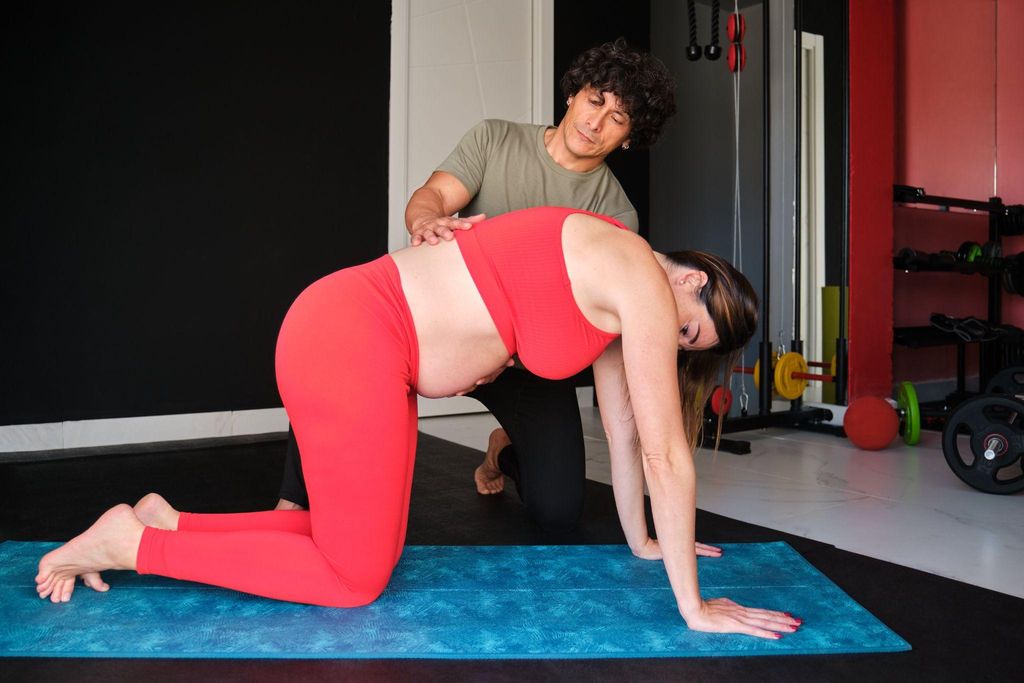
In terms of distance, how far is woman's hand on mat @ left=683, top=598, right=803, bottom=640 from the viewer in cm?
136

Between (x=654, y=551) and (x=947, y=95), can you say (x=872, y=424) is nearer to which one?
(x=654, y=551)

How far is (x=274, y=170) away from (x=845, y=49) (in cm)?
269

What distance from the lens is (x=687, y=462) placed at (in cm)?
130

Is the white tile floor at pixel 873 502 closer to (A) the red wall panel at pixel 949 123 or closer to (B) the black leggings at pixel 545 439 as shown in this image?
(B) the black leggings at pixel 545 439

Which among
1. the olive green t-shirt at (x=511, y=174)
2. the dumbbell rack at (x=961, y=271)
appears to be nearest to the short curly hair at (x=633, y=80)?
the olive green t-shirt at (x=511, y=174)

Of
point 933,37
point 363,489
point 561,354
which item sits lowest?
point 363,489

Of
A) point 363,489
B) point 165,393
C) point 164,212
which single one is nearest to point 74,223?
point 164,212

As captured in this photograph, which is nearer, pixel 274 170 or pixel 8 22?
pixel 8 22

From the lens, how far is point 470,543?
1.96m

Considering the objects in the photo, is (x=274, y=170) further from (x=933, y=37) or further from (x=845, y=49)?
(x=933, y=37)

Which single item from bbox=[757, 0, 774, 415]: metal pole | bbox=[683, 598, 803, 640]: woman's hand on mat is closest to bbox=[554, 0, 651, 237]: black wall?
bbox=[757, 0, 774, 415]: metal pole

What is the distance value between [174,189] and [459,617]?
2716 millimetres

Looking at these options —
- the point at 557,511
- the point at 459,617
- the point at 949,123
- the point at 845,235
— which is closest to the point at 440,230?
the point at 459,617

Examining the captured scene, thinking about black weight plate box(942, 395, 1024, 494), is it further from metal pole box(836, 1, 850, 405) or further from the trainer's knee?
the trainer's knee
